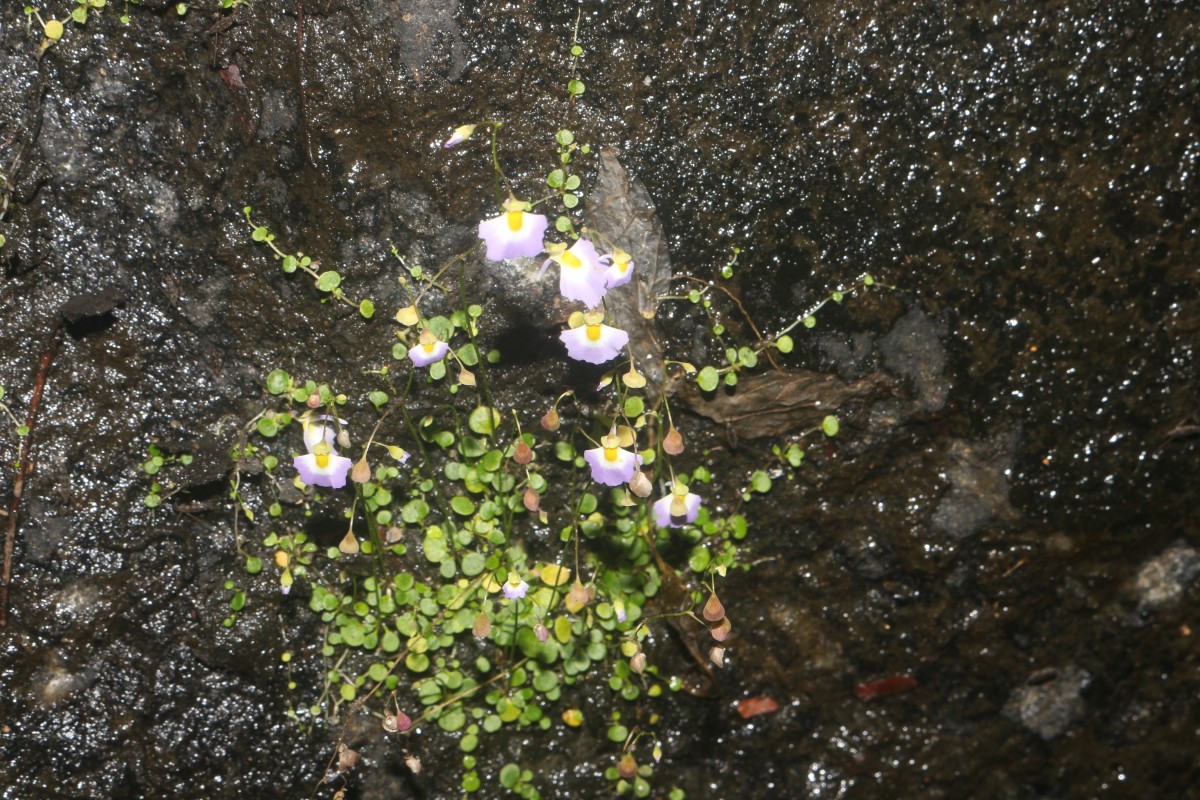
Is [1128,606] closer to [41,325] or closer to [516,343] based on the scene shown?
[516,343]

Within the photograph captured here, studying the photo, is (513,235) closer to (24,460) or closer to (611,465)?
(611,465)

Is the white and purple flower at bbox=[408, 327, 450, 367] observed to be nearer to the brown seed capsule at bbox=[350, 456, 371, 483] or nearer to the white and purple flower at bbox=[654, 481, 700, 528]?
the brown seed capsule at bbox=[350, 456, 371, 483]

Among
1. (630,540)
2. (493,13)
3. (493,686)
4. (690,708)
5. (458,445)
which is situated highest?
(493,13)

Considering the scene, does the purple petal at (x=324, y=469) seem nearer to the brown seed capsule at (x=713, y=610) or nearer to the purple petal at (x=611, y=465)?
the purple petal at (x=611, y=465)

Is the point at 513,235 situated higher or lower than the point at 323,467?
higher

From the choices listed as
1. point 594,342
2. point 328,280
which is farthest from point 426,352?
point 594,342

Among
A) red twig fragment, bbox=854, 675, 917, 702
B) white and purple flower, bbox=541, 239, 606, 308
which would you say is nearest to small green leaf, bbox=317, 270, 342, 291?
white and purple flower, bbox=541, 239, 606, 308

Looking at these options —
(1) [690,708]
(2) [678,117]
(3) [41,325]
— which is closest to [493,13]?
(2) [678,117]
